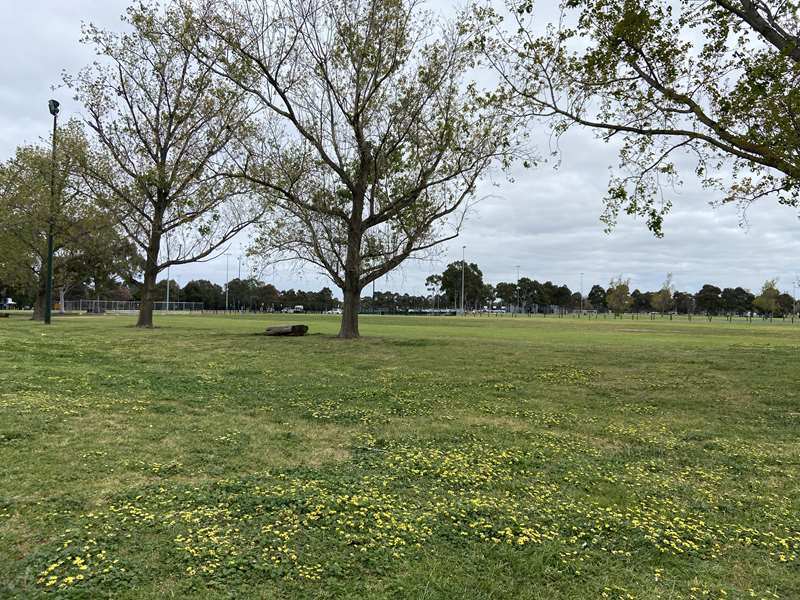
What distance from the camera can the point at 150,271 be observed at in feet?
94.1

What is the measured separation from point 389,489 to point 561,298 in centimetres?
15161

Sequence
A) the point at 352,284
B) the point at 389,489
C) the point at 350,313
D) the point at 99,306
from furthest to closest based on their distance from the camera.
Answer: the point at 99,306 < the point at 350,313 < the point at 352,284 < the point at 389,489

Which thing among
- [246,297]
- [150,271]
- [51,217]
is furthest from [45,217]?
[246,297]

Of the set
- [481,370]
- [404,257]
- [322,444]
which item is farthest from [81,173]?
[322,444]

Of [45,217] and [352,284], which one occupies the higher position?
[45,217]

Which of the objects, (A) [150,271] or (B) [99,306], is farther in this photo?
(B) [99,306]

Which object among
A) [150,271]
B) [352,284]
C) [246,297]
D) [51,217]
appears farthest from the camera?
[246,297]

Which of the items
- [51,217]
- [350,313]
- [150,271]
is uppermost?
[51,217]

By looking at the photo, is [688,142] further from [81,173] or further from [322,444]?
[81,173]

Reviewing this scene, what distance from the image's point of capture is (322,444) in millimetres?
7285

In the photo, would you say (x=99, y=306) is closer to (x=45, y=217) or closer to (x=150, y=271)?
(x=45, y=217)

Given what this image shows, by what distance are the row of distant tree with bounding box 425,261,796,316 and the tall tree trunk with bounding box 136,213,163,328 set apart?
89.8 meters

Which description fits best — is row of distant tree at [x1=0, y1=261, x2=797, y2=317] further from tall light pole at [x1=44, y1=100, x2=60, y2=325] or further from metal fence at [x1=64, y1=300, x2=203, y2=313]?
tall light pole at [x1=44, y1=100, x2=60, y2=325]

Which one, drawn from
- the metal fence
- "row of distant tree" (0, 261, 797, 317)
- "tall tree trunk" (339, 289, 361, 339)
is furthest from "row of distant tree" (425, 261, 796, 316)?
"tall tree trunk" (339, 289, 361, 339)
